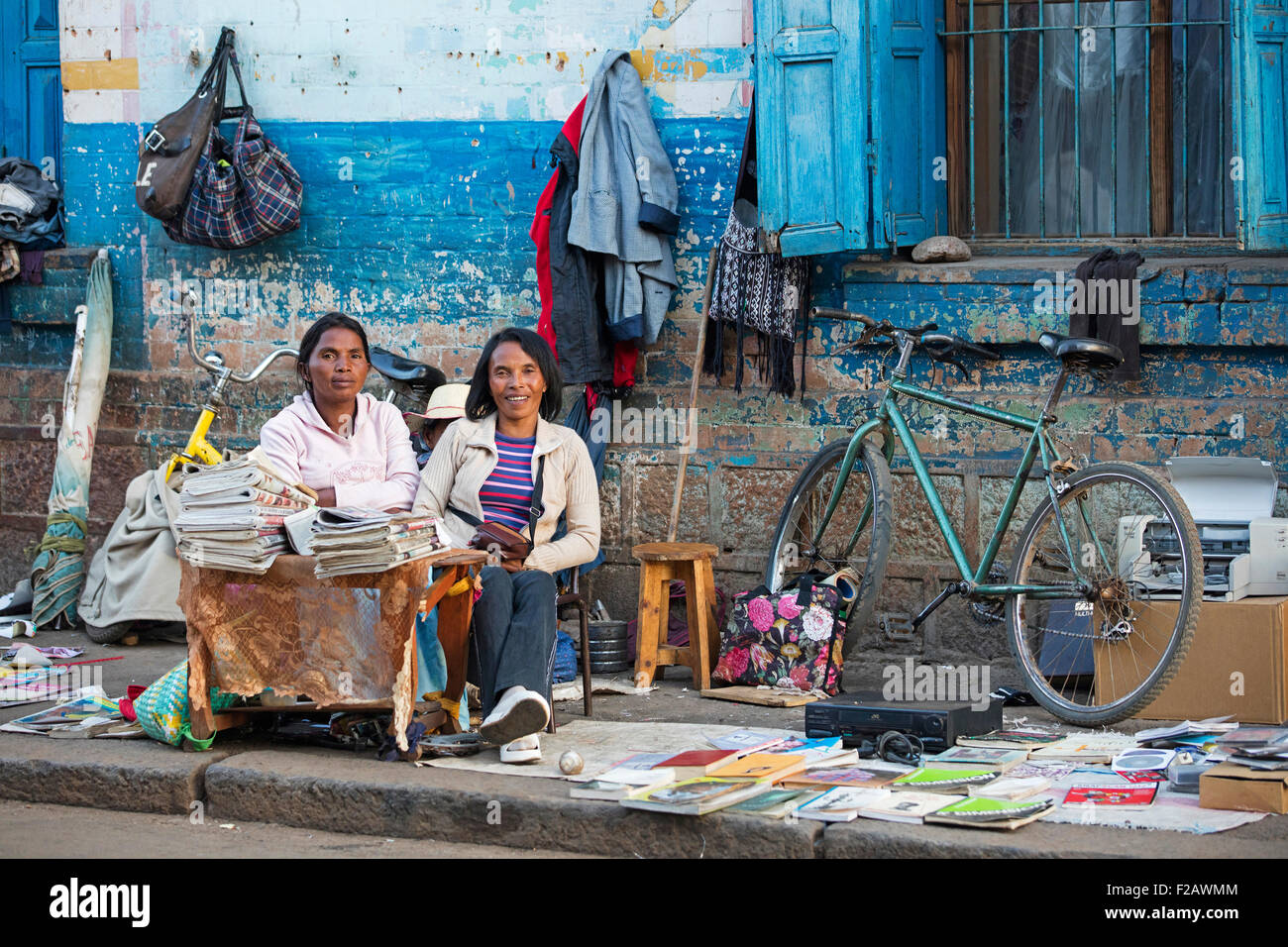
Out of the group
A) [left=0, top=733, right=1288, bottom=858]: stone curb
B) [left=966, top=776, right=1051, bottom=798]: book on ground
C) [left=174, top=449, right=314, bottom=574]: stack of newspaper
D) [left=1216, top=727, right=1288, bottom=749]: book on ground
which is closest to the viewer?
[left=0, top=733, right=1288, bottom=858]: stone curb

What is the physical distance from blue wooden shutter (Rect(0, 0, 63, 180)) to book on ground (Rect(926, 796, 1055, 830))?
22.1 feet

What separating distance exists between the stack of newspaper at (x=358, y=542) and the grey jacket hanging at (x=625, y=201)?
2475mm

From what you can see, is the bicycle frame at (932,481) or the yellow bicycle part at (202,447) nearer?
the bicycle frame at (932,481)

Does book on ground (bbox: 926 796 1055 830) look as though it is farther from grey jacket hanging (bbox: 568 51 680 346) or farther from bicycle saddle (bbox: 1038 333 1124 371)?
grey jacket hanging (bbox: 568 51 680 346)

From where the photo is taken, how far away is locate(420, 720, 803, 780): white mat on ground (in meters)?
4.79

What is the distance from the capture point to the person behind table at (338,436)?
5.37 meters

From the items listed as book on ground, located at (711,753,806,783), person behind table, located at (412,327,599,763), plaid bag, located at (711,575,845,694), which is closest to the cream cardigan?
person behind table, located at (412,327,599,763)

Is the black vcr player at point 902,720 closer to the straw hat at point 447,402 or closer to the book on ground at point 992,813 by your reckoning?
the book on ground at point 992,813

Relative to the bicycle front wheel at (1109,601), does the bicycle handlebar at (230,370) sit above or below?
above

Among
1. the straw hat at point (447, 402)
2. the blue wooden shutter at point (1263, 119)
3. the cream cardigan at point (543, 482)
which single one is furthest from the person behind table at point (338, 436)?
the blue wooden shutter at point (1263, 119)

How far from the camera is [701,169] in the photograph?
7016 millimetres

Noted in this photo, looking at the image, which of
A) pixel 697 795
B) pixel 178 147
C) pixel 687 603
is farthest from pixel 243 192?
pixel 697 795

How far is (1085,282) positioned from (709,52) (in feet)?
6.74
